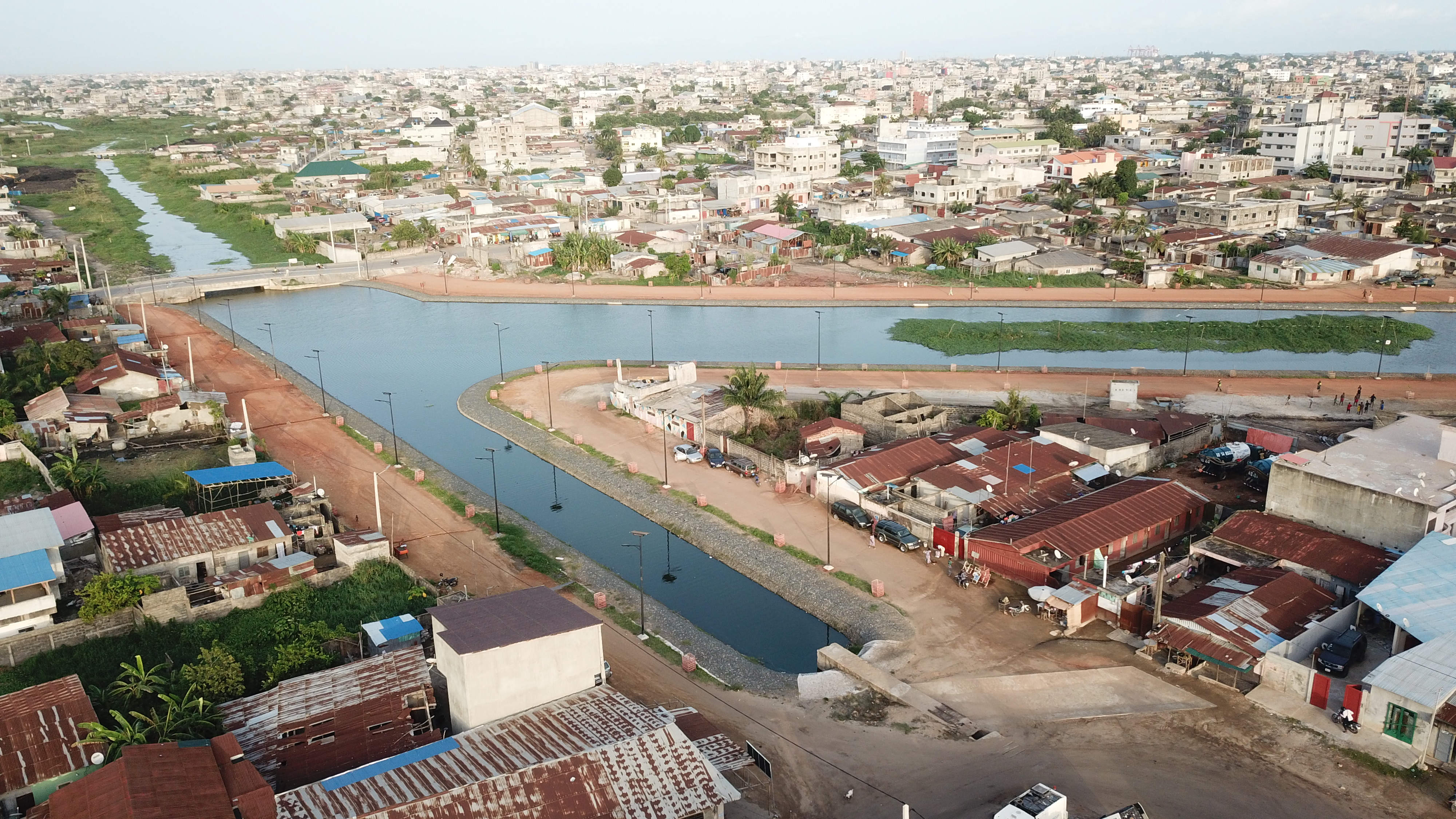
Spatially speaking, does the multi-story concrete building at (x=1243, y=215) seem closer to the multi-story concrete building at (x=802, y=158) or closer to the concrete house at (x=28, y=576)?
the multi-story concrete building at (x=802, y=158)

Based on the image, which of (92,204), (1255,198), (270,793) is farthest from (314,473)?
(92,204)

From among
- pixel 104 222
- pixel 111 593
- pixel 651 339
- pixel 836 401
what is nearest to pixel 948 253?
pixel 651 339

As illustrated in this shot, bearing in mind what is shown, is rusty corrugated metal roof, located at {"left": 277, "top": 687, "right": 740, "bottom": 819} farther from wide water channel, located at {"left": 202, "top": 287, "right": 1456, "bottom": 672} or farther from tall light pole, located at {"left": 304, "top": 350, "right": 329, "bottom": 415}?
tall light pole, located at {"left": 304, "top": 350, "right": 329, "bottom": 415}

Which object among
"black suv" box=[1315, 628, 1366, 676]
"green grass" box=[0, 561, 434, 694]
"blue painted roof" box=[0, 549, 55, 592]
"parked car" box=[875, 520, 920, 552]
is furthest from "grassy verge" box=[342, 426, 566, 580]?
"black suv" box=[1315, 628, 1366, 676]

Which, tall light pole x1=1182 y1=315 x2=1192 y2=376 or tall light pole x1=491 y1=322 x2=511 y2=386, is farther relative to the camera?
tall light pole x1=491 y1=322 x2=511 y2=386

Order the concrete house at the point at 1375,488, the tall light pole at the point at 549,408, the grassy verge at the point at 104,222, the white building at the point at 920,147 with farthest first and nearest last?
1. the white building at the point at 920,147
2. the grassy verge at the point at 104,222
3. the tall light pole at the point at 549,408
4. the concrete house at the point at 1375,488

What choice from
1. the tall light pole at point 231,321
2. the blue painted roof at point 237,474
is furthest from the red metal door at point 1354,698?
the tall light pole at point 231,321
